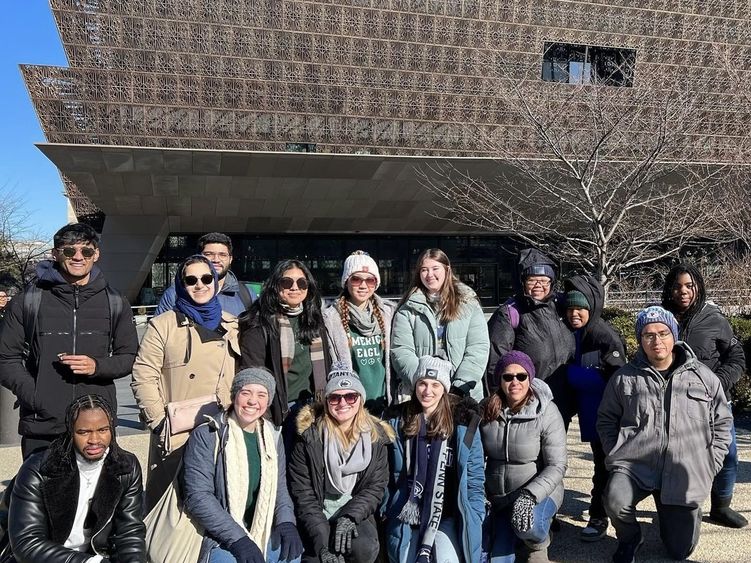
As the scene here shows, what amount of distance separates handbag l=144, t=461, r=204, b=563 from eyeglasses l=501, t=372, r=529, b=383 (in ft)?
6.45

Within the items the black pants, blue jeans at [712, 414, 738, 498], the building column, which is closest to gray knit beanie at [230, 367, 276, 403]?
the black pants

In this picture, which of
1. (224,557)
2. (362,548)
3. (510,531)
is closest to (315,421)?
(362,548)

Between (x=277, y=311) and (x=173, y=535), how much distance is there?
1443 millimetres

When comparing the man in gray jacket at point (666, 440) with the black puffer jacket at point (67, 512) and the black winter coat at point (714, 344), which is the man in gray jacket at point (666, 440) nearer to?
the black winter coat at point (714, 344)

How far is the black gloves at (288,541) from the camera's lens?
11.0 ft

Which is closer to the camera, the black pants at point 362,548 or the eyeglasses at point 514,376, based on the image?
the black pants at point 362,548

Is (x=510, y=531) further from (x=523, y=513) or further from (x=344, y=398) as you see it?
(x=344, y=398)

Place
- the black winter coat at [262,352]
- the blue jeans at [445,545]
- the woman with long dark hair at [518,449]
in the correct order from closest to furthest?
the blue jeans at [445,545], the woman with long dark hair at [518,449], the black winter coat at [262,352]

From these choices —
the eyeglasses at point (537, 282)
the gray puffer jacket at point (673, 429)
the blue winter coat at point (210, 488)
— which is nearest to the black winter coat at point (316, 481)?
the blue winter coat at point (210, 488)

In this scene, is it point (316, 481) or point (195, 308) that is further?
point (195, 308)

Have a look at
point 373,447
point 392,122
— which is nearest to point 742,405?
point 373,447

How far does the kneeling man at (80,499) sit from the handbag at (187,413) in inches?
15.6

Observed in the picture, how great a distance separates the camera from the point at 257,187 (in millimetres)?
25828

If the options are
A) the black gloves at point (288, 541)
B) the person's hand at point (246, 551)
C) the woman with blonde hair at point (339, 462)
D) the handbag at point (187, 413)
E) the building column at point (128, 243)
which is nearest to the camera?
the person's hand at point (246, 551)
